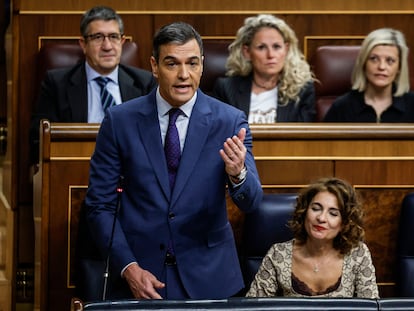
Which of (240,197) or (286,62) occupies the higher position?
(286,62)

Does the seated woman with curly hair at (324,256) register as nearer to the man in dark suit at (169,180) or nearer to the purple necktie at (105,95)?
the man in dark suit at (169,180)

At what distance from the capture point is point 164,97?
1435 mm

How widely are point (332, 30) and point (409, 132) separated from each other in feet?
2.25

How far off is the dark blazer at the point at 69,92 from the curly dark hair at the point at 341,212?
58 centimetres

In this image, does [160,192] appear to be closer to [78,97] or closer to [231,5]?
[78,97]

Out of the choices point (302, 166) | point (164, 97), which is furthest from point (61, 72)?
point (164, 97)

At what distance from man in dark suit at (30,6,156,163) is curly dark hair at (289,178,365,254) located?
0.58m

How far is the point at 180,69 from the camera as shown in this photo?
1.39 meters

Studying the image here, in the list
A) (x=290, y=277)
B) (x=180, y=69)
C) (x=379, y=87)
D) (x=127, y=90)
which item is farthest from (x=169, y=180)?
(x=379, y=87)

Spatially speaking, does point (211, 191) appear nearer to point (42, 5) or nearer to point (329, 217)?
point (329, 217)

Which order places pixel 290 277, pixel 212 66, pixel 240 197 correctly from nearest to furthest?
pixel 240 197, pixel 290 277, pixel 212 66

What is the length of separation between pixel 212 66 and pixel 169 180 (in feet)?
2.94

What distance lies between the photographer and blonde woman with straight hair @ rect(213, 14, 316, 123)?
6.82 ft

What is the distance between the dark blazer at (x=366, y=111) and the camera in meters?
2.10
